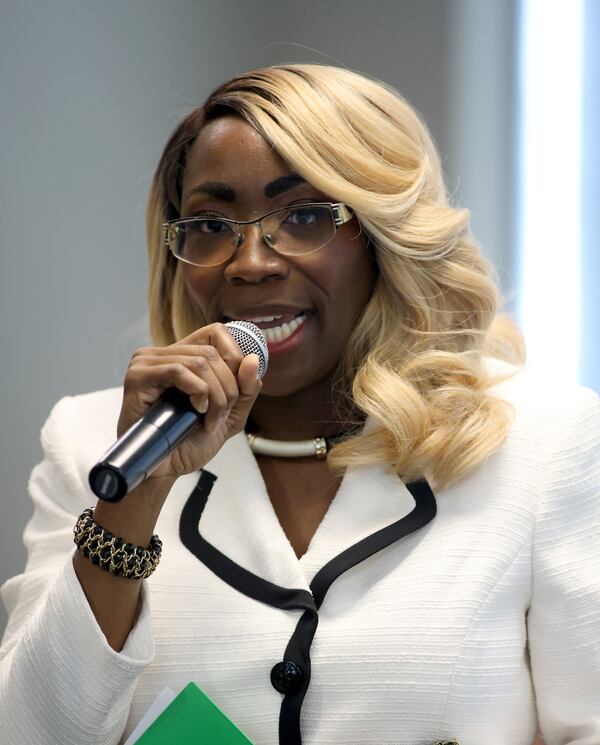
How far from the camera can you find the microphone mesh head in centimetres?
130

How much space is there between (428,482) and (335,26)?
1581 millimetres

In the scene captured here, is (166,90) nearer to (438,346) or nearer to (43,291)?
(43,291)

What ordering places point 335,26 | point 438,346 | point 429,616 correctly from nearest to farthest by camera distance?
point 429,616, point 438,346, point 335,26

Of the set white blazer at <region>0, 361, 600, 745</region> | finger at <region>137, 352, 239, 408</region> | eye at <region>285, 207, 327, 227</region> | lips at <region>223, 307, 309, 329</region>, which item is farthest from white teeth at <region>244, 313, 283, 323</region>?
finger at <region>137, 352, 239, 408</region>

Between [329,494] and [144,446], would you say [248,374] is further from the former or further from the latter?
[329,494]

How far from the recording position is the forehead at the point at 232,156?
1582mm

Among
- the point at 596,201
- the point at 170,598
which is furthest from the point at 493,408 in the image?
the point at 596,201

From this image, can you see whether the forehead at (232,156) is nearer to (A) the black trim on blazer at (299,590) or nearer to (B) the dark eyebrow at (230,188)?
(B) the dark eyebrow at (230,188)

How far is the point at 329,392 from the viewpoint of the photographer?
172cm

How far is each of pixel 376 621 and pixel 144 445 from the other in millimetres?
A: 559

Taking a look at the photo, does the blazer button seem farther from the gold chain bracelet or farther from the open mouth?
the open mouth

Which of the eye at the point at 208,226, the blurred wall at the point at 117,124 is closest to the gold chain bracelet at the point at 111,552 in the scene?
the eye at the point at 208,226

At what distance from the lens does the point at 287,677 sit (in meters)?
1.40

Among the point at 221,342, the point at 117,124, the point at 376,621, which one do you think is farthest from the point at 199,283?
the point at 117,124
